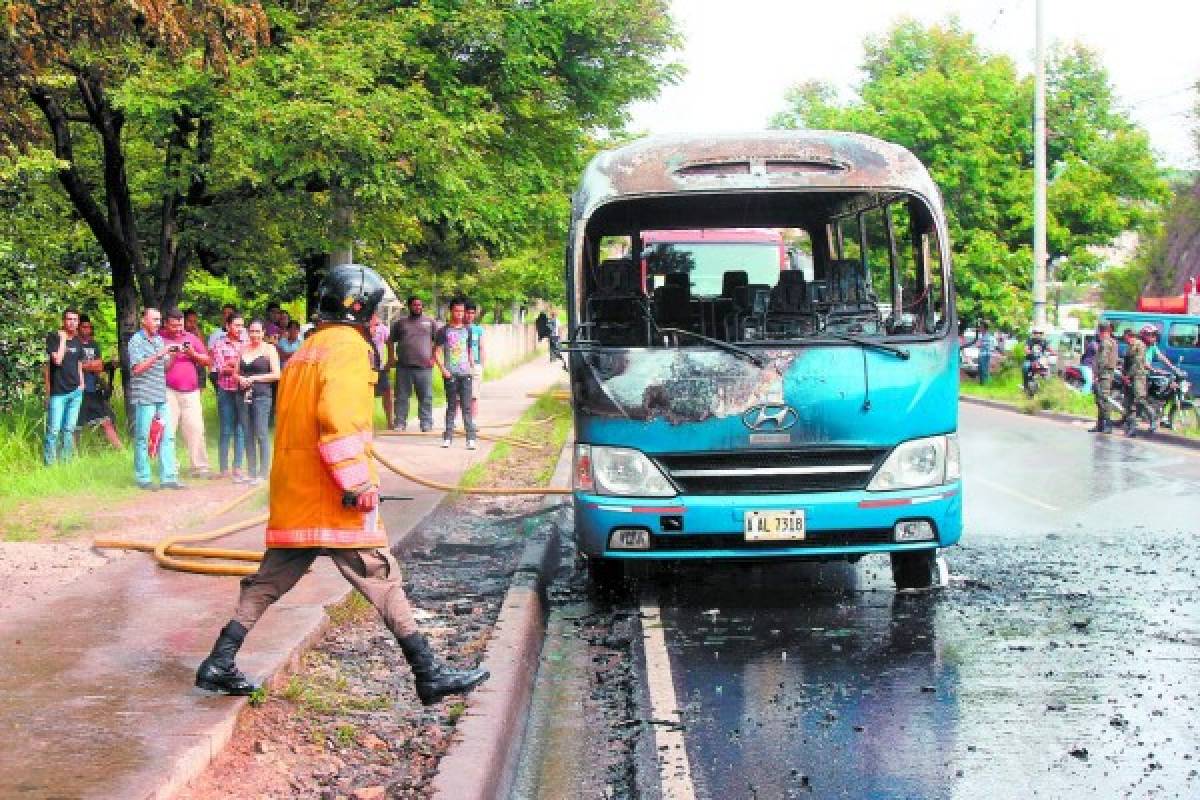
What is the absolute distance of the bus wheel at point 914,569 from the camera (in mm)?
8516

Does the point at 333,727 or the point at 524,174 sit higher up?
the point at 524,174

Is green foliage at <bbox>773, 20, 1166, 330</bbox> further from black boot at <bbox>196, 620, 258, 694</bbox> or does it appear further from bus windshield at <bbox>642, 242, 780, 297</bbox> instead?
black boot at <bbox>196, 620, 258, 694</bbox>

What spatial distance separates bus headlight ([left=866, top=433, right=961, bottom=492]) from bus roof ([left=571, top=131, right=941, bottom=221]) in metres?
1.46

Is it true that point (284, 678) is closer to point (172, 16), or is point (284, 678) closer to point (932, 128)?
point (172, 16)

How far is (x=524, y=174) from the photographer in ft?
66.1

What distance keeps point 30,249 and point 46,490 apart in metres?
8.37

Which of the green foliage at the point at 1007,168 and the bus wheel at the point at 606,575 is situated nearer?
the bus wheel at the point at 606,575

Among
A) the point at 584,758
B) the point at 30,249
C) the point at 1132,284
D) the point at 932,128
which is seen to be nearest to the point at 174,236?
the point at 30,249

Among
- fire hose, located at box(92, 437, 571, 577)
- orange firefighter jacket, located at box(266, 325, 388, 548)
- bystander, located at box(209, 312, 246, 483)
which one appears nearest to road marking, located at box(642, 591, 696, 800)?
orange firefighter jacket, located at box(266, 325, 388, 548)

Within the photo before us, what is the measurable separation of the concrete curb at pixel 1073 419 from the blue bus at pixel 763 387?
43.7 feet

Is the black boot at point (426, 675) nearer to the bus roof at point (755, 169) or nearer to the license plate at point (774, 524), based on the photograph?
the license plate at point (774, 524)

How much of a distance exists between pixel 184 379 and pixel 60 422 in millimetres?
2012

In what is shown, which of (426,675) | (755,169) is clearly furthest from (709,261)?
(426,675)

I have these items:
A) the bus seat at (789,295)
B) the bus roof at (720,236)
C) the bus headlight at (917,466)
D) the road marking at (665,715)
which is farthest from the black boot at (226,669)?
the bus roof at (720,236)
